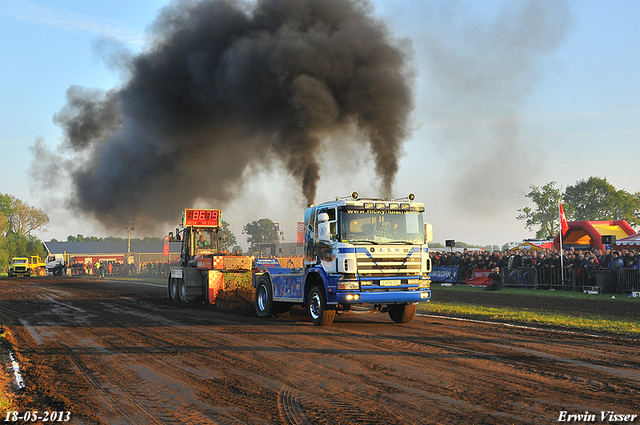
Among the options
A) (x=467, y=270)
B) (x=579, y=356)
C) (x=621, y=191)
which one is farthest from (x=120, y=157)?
(x=621, y=191)

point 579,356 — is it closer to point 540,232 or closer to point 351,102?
point 351,102

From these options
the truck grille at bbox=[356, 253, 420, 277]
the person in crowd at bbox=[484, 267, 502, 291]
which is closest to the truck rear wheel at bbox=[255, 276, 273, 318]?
the truck grille at bbox=[356, 253, 420, 277]

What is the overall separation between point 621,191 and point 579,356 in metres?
86.0

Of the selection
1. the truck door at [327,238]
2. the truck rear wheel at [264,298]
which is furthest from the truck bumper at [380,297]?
the truck rear wheel at [264,298]

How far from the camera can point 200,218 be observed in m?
20.5

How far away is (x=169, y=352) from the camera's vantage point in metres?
9.02

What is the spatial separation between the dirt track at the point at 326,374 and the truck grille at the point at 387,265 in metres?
1.19

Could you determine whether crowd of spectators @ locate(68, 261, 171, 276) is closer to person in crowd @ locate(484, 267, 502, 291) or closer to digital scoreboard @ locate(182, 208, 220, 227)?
digital scoreboard @ locate(182, 208, 220, 227)

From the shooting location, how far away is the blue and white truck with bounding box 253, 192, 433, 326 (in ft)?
37.0

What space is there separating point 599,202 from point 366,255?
85.5 metres

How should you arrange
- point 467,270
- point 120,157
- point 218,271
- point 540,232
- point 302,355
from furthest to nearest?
point 540,232 < point 120,157 < point 467,270 < point 218,271 < point 302,355

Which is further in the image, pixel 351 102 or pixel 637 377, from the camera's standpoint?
pixel 351 102

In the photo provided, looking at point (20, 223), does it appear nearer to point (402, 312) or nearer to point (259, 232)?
point (259, 232)

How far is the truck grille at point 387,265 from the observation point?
37.0 feet
